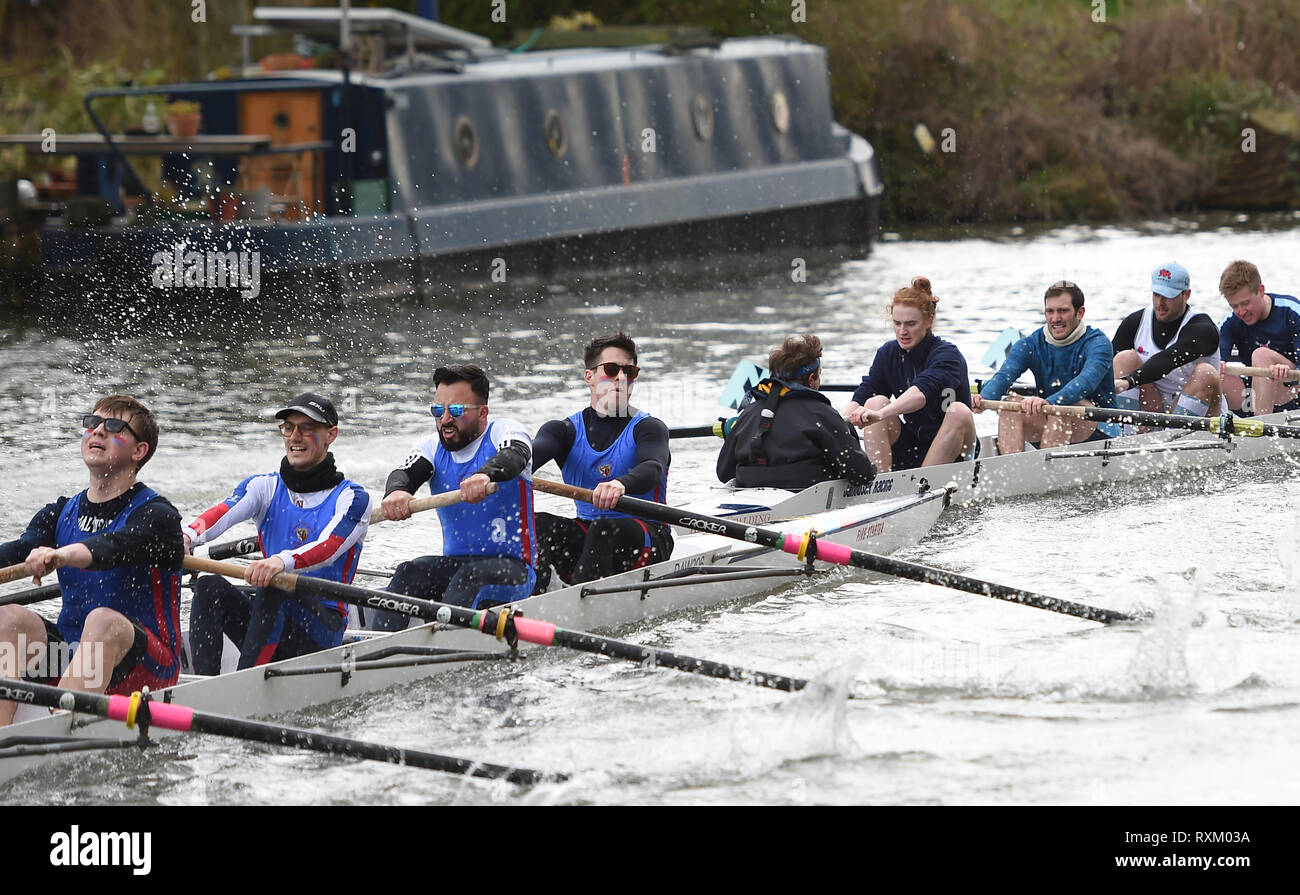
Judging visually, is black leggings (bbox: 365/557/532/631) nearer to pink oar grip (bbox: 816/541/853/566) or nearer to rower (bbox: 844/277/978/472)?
pink oar grip (bbox: 816/541/853/566)

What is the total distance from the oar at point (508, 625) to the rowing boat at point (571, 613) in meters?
0.30

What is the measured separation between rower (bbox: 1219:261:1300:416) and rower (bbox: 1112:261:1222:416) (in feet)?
1.43

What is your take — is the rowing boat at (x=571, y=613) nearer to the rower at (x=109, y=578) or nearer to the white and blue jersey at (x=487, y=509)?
the rower at (x=109, y=578)

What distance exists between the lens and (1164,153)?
33.0 meters

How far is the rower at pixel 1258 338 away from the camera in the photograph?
476 inches

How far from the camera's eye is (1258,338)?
12359 mm

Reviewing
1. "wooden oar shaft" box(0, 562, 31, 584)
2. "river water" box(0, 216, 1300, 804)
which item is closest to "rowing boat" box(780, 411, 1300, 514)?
"river water" box(0, 216, 1300, 804)

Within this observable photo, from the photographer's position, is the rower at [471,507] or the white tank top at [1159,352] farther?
the white tank top at [1159,352]

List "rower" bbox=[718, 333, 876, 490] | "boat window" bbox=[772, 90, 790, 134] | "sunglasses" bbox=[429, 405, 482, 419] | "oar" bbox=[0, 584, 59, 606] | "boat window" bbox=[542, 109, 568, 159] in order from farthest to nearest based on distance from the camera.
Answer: "boat window" bbox=[772, 90, 790, 134] < "boat window" bbox=[542, 109, 568, 159] < "rower" bbox=[718, 333, 876, 490] < "sunglasses" bbox=[429, 405, 482, 419] < "oar" bbox=[0, 584, 59, 606]

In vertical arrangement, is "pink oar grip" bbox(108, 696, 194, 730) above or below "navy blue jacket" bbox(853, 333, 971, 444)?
below

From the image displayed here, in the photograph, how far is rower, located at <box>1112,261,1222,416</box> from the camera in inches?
459

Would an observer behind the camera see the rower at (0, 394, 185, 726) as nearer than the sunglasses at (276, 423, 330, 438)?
Yes
